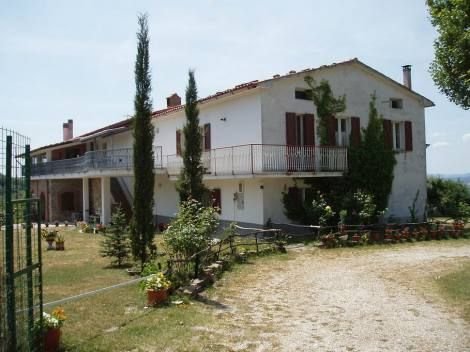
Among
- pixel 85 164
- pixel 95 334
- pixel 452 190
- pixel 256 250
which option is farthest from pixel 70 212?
pixel 95 334

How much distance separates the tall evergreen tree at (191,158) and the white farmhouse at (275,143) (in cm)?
262

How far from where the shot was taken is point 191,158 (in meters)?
16.6

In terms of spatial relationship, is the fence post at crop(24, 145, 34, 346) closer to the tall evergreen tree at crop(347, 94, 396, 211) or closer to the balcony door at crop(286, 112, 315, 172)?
the balcony door at crop(286, 112, 315, 172)

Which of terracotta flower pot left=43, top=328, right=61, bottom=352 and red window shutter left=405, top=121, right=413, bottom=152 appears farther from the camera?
red window shutter left=405, top=121, right=413, bottom=152

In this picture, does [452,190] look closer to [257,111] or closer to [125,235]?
[257,111]

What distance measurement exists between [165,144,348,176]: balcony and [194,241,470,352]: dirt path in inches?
223

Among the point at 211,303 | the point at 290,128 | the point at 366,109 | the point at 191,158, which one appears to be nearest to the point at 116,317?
the point at 211,303

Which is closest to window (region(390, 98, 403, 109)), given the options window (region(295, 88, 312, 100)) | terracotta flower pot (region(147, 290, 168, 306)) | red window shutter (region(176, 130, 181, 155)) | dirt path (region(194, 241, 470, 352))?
window (region(295, 88, 312, 100))

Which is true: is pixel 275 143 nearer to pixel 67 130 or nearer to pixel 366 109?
pixel 366 109

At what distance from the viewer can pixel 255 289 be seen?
10164mm

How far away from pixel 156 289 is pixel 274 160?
1065 cm

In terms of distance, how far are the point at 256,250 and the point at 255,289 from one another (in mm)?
4625

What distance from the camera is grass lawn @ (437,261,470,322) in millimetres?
8562

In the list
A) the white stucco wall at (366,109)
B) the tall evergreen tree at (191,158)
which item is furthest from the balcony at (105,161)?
the white stucco wall at (366,109)
